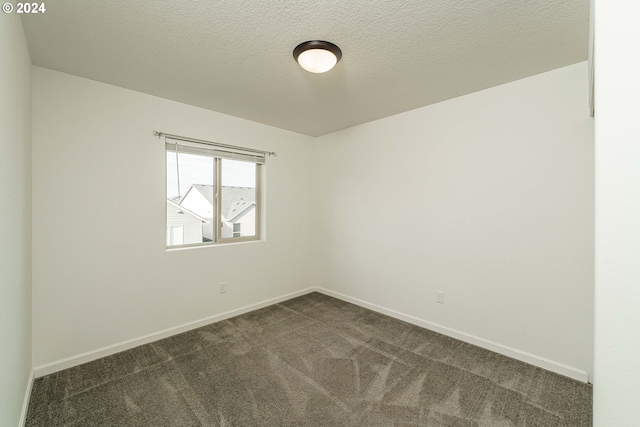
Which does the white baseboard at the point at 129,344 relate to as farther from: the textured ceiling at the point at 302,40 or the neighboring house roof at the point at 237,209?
the textured ceiling at the point at 302,40

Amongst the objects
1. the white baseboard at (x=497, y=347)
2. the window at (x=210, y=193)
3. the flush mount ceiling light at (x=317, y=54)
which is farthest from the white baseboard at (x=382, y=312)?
the flush mount ceiling light at (x=317, y=54)

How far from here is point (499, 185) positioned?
2.41m

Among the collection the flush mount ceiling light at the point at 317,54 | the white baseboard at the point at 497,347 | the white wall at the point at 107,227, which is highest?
the flush mount ceiling light at the point at 317,54

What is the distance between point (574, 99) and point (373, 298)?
8.83 ft

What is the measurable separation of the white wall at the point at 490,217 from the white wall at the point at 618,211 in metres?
1.81

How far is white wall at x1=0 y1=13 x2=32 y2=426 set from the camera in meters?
1.14

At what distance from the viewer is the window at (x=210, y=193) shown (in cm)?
284

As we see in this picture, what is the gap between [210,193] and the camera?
3174 millimetres

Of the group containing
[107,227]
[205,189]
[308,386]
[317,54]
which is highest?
[317,54]

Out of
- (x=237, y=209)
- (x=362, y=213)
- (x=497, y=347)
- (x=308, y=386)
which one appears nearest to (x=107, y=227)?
(x=237, y=209)

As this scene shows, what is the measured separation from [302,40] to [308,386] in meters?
2.40

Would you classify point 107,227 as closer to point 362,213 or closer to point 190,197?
point 190,197

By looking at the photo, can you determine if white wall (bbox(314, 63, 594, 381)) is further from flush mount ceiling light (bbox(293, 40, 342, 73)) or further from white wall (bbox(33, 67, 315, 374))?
white wall (bbox(33, 67, 315, 374))

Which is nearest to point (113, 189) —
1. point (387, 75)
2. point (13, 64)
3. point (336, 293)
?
point (13, 64)
